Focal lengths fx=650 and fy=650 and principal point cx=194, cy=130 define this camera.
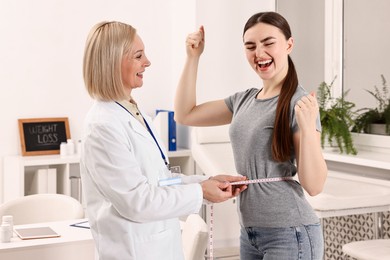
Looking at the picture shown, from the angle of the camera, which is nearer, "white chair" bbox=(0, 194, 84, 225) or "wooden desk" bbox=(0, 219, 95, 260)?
"wooden desk" bbox=(0, 219, 95, 260)

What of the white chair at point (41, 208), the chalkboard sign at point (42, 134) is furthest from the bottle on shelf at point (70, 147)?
the white chair at point (41, 208)

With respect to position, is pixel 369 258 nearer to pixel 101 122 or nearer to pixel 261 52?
pixel 261 52

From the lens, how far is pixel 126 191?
1.81m

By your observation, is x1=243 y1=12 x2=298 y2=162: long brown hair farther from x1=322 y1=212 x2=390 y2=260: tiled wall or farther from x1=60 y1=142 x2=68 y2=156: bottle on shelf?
x1=60 y1=142 x2=68 y2=156: bottle on shelf

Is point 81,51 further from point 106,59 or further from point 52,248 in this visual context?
point 106,59

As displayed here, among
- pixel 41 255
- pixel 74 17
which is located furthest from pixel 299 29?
pixel 41 255

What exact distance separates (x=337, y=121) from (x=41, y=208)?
1951mm

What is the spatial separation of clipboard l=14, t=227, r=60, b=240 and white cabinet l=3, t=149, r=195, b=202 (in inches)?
69.8

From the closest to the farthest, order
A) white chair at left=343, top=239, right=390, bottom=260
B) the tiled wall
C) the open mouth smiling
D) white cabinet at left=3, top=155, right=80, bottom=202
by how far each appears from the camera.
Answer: the open mouth smiling < white chair at left=343, top=239, right=390, bottom=260 < the tiled wall < white cabinet at left=3, top=155, right=80, bottom=202

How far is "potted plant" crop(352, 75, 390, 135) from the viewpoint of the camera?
4.26 m

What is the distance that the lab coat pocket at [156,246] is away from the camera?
1.90 m

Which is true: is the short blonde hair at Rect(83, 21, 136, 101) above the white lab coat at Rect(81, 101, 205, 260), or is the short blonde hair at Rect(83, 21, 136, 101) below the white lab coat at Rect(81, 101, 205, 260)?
above

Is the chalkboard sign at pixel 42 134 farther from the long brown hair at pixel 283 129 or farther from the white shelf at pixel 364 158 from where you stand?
the long brown hair at pixel 283 129

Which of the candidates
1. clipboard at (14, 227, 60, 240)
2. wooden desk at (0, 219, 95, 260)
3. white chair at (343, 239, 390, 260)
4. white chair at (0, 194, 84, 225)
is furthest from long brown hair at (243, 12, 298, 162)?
white chair at (0, 194, 84, 225)
